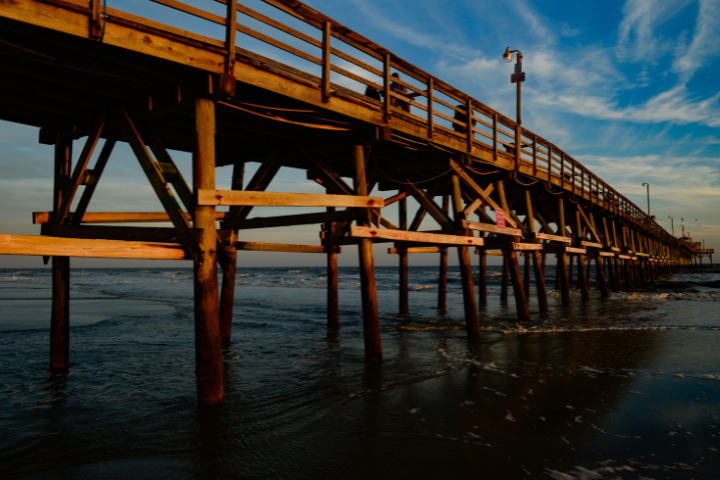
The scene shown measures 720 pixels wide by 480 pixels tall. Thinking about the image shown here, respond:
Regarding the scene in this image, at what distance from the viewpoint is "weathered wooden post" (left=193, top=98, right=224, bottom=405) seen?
497 cm

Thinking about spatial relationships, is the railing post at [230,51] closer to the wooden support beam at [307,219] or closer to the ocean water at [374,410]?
the wooden support beam at [307,219]

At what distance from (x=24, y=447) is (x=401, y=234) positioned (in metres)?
5.62

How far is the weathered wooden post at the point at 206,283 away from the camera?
16.3 feet

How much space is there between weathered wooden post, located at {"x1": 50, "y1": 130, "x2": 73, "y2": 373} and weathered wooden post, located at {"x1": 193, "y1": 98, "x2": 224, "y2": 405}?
2.78 metres

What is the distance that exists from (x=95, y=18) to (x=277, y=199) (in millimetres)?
2470

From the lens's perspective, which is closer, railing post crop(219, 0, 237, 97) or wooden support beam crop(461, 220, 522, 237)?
railing post crop(219, 0, 237, 97)

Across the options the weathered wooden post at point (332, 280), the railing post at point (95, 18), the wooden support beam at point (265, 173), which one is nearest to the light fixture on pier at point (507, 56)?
the weathered wooden post at point (332, 280)

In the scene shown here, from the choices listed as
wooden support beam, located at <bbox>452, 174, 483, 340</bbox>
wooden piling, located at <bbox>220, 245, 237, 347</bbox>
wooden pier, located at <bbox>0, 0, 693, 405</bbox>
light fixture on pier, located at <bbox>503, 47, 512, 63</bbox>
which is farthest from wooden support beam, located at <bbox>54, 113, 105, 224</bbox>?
light fixture on pier, located at <bbox>503, 47, 512, 63</bbox>

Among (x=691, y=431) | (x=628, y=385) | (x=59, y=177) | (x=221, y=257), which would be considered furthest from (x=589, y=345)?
(x=59, y=177)

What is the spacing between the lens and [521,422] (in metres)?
4.93

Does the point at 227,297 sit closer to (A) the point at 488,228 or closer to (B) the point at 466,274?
(B) the point at 466,274

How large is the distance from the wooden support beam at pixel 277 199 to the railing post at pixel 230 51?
1122 millimetres

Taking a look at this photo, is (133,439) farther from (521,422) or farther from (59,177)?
(59,177)

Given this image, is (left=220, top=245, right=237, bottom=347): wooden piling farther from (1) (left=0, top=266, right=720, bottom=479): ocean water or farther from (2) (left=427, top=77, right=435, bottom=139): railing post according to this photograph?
(2) (left=427, top=77, right=435, bottom=139): railing post
